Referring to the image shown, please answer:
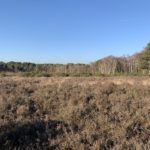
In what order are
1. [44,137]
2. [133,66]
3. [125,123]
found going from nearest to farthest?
[44,137], [125,123], [133,66]

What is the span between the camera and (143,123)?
24.8ft

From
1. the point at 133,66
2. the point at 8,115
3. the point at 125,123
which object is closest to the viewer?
the point at 125,123

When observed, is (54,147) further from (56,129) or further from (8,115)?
(8,115)

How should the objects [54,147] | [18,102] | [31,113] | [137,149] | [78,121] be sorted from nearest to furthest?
[137,149] → [54,147] → [78,121] → [31,113] → [18,102]

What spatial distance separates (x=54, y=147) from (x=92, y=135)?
0.83 meters

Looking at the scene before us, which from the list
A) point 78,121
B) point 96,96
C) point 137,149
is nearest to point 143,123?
point 78,121

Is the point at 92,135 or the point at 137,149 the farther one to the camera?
the point at 92,135

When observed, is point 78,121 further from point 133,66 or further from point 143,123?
point 133,66

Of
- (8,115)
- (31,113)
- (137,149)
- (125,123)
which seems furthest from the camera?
(31,113)

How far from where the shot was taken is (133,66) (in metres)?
75.4

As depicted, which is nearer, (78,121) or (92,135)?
(92,135)

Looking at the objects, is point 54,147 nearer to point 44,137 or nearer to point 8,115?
point 44,137

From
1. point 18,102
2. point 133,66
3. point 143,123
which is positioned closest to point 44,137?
point 143,123

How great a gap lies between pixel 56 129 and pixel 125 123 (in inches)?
59.2
